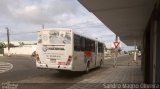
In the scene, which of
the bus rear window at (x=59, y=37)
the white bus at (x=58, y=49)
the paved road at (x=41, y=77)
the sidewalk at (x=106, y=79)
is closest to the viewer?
the sidewalk at (x=106, y=79)

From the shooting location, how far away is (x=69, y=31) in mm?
20547

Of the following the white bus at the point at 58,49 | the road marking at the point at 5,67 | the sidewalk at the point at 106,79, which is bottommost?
the sidewalk at the point at 106,79

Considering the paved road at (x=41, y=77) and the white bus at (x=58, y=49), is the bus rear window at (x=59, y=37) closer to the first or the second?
the white bus at (x=58, y=49)

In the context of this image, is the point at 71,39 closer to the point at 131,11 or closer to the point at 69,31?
the point at 69,31

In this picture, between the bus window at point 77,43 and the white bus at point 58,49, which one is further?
the bus window at point 77,43

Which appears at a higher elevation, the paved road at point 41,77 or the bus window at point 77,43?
the bus window at point 77,43

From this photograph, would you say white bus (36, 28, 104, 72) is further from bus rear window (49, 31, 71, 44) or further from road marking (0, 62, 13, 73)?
road marking (0, 62, 13, 73)

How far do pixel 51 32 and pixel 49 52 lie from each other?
1234 mm

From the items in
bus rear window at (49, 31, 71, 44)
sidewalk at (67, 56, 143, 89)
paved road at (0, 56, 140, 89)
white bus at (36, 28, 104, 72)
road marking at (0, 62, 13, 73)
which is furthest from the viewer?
road marking at (0, 62, 13, 73)

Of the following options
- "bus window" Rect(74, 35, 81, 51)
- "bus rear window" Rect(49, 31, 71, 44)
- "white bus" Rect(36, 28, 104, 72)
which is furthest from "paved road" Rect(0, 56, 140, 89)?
"bus rear window" Rect(49, 31, 71, 44)

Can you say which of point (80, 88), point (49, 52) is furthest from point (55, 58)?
point (80, 88)

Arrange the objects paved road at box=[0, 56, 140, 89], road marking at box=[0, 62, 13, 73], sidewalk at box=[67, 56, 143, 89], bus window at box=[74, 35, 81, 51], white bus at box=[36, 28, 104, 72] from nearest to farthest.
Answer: sidewalk at box=[67, 56, 143, 89] < paved road at box=[0, 56, 140, 89] < white bus at box=[36, 28, 104, 72] < bus window at box=[74, 35, 81, 51] < road marking at box=[0, 62, 13, 73]

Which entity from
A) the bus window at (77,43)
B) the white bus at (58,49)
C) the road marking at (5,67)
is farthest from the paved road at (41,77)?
the bus window at (77,43)

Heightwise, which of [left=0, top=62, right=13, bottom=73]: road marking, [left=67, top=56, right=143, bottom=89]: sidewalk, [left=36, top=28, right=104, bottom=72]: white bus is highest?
[left=36, top=28, right=104, bottom=72]: white bus
